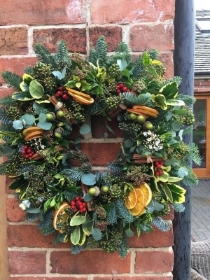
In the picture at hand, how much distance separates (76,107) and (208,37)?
29.2 ft

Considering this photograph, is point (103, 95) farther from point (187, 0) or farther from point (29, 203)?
point (187, 0)

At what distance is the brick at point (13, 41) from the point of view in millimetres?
1073

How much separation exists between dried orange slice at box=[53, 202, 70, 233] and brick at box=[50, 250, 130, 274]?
0.18 m

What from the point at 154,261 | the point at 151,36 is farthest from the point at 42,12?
the point at 154,261

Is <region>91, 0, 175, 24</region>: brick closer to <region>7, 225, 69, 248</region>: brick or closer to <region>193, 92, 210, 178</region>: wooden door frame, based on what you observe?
<region>7, 225, 69, 248</region>: brick

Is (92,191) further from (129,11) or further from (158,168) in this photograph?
(129,11)

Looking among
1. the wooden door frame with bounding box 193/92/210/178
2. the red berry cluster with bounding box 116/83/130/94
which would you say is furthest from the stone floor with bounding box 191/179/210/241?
the red berry cluster with bounding box 116/83/130/94

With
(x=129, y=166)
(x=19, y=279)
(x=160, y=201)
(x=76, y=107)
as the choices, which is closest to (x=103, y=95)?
(x=76, y=107)

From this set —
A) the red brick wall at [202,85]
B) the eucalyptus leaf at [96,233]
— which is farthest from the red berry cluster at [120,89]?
the red brick wall at [202,85]

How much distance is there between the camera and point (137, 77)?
982mm

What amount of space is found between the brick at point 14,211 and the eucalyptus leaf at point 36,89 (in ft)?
1.07

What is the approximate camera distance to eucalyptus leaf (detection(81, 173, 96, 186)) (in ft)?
3.18

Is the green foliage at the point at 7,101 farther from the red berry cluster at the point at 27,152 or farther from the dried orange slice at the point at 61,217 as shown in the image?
the dried orange slice at the point at 61,217

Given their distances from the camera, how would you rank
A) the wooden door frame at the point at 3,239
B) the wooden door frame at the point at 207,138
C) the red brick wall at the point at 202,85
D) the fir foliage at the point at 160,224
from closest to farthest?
the fir foliage at the point at 160,224 → the wooden door frame at the point at 3,239 → the red brick wall at the point at 202,85 → the wooden door frame at the point at 207,138
